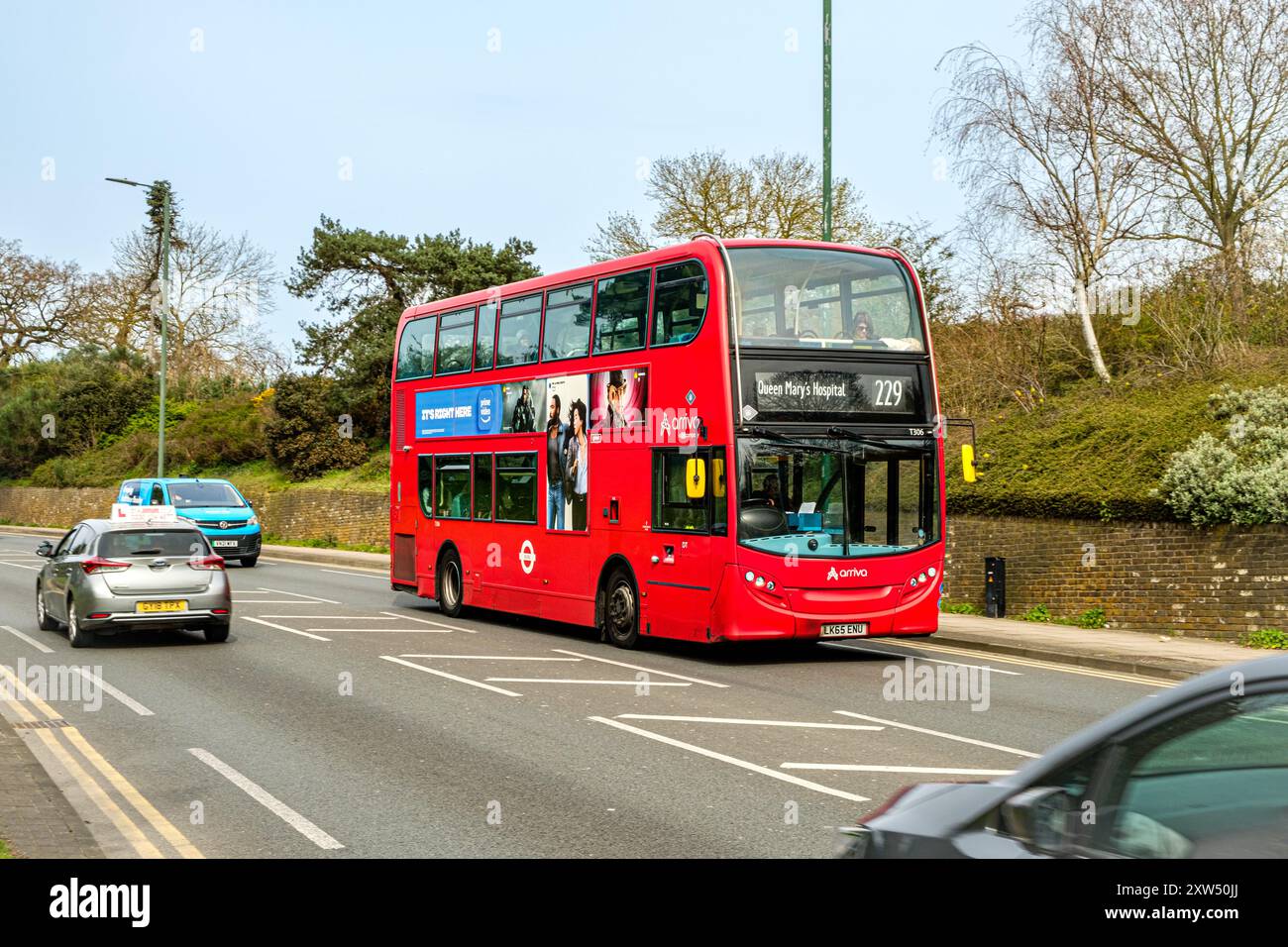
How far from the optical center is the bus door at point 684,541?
46.5ft

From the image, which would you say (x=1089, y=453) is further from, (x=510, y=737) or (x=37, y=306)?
(x=37, y=306)

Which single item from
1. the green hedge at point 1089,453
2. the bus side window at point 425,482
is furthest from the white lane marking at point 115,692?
the green hedge at point 1089,453

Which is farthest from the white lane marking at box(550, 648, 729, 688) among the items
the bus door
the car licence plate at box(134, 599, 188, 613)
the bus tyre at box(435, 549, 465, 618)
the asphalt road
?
the car licence plate at box(134, 599, 188, 613)

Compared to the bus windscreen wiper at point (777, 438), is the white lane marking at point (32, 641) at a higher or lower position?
lower

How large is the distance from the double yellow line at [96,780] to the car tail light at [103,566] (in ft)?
10.2

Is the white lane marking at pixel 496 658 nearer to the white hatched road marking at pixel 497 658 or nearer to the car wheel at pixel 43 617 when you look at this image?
the white hatched road marking at pixel 497 658

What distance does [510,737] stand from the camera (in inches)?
400

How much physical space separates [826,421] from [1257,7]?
12496mm

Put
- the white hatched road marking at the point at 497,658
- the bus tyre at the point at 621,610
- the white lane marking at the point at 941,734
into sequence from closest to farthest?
the white lane marking at the point at 941,734 < the white hatched road marking at the point at 497,658 < the bus tyre at the point at 621,610

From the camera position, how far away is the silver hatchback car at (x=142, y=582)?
609 inches

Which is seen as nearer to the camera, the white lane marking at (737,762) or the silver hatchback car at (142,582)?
the white lane marking at (737,762)

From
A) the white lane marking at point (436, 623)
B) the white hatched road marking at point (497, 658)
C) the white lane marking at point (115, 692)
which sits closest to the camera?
the white lane marking at point (115, 692)

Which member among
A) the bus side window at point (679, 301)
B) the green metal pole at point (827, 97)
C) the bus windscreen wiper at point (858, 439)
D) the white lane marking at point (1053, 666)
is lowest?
the white lane marking at point (1053, 666)
